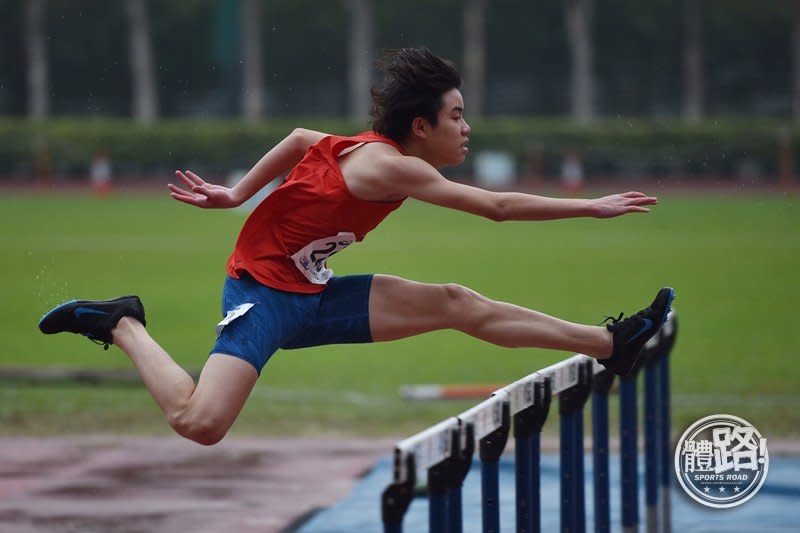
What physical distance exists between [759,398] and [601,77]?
41729mm

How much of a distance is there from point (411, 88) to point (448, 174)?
3282cm

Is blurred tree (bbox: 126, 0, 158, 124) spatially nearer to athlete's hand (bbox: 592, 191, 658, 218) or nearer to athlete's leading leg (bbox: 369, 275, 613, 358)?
athlete's leading leg (bbox: 369, 275, 613, 358)

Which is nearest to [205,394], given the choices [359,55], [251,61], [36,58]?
[251,61]

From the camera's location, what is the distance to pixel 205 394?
16.8ft

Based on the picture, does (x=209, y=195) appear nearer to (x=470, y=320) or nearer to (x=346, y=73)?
(x=470, y=320)

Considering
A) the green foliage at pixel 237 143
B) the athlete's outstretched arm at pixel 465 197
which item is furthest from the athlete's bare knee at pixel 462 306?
the green foliage at pixel 237 143

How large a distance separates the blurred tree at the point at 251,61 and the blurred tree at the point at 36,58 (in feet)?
20.4

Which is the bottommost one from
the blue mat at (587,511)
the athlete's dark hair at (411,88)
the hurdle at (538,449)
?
the blue mat at (587,511)

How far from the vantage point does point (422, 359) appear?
13047 mm

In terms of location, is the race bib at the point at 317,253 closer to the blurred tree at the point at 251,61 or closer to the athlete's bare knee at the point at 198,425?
the athlete's bare knee at the point at 198,425

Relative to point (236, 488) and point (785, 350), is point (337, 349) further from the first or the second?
point (236, 488)

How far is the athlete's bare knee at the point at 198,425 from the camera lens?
5.12 m

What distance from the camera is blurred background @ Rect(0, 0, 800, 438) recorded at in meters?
11.7

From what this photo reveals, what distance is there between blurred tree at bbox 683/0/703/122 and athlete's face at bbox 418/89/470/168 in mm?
42740
